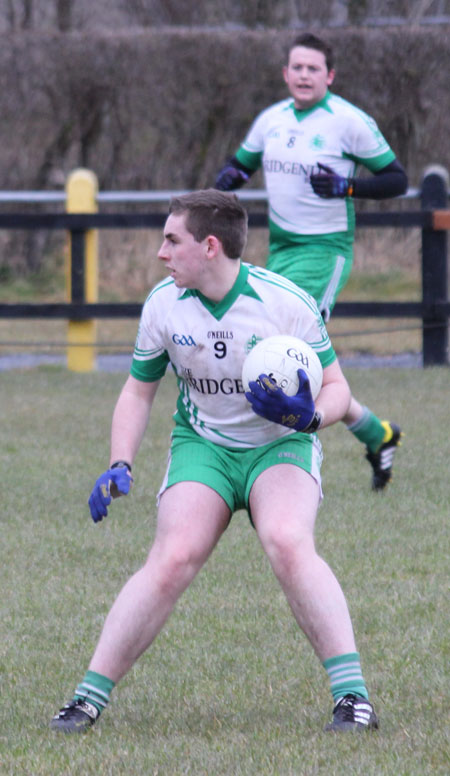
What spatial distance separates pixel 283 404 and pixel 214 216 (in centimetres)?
63

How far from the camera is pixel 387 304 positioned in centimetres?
1159

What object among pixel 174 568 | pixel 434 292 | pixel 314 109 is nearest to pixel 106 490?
pixel 174 568

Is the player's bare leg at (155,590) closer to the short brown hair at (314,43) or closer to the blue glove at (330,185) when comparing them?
the blue glove at (330,185)

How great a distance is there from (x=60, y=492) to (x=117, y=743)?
3.57 meters

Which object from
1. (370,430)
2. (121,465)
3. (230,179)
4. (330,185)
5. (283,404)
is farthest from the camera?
(230,179)

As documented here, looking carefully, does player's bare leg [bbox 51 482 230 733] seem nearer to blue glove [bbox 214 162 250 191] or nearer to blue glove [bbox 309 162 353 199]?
blue glove [bbox 309 162 353 199]

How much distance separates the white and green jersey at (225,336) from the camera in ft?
13.0

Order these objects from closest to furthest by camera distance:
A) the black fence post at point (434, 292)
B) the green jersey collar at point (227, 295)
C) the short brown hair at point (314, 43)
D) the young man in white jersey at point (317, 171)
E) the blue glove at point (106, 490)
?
1. the blue glove at point (106, 490)
2. the green jersey collar at point (227, 295)
3. the short brown hair at point (314, 43)
4. the young man in white jersey at point (317, 171)
5. the black fence post at point (434, 292)

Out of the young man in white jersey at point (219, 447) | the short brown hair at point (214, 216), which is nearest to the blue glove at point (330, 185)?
the young man in white jersey at point (219, 447)

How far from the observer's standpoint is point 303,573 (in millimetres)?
3686

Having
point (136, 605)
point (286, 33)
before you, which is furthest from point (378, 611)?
point (286, 33)

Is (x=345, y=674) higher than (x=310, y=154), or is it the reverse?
(x=310, y=154)

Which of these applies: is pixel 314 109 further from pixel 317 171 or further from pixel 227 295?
pixel 227 295

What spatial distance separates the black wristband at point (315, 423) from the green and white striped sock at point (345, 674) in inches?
24.6
